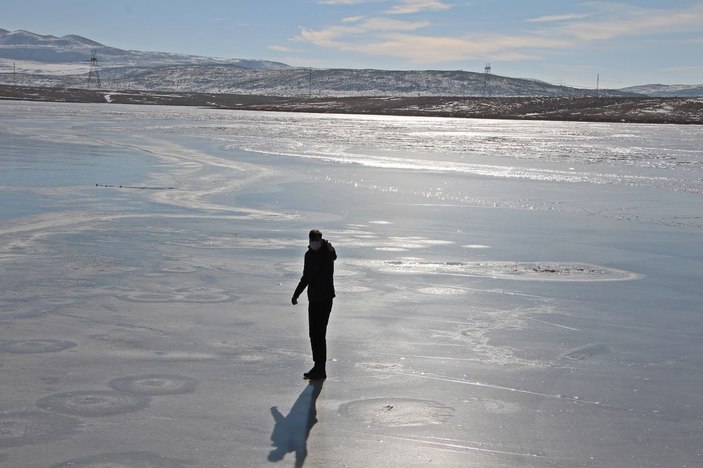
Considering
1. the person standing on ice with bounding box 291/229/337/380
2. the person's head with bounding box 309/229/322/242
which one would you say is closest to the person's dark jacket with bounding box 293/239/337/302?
the person standing on ice with bounding box 291/229/337/380

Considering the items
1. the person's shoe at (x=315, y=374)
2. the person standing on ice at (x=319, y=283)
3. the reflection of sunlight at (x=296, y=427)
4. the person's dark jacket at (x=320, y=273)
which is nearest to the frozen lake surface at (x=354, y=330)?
the reflection of sunlight at (x=296, y=427)

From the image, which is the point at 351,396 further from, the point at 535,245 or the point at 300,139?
the point at 300,139

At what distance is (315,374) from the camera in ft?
25.6

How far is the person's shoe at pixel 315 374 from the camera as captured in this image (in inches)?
307

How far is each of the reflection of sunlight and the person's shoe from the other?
6.2 inches

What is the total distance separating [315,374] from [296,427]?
3.86ft

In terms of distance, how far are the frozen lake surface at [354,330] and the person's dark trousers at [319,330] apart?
22 cm

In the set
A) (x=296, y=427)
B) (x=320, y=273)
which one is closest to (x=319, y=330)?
(x=320, y=273)

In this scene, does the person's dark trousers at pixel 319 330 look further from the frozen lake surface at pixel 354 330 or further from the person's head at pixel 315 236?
the person's head at pixel 315 236

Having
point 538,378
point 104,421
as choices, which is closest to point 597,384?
point 538,378

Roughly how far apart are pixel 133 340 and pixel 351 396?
2577 millimetres

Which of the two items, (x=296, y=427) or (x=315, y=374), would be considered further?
(x=315, y=374)

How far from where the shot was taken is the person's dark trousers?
25.9ft

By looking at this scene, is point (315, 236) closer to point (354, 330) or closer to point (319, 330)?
point (319, 330)
